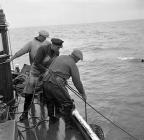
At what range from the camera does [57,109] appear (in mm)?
5898

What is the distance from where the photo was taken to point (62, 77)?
527cm

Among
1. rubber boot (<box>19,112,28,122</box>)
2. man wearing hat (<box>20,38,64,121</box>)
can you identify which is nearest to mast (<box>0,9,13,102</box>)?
man wearing hat (<box>20,38,64,121</box>)

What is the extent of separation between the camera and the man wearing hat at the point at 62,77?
17.0 feet

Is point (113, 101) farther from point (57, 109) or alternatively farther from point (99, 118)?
point (57, 109)

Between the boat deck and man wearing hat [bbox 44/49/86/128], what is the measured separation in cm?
58

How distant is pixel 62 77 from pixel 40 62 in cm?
88

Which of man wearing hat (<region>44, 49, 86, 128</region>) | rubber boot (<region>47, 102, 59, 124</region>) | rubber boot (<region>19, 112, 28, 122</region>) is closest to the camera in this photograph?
man wearing hat (<region>44, 49, 86, 128</region>)

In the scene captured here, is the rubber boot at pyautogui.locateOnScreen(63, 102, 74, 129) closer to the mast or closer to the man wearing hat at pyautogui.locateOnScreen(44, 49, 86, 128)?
the man wearing hat at pyautogui.locateOnScreen(44, 49, 86, 128)

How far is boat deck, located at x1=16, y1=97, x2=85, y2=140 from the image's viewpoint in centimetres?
538

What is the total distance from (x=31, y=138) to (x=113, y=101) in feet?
31.0

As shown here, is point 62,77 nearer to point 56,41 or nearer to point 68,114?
point 56,41

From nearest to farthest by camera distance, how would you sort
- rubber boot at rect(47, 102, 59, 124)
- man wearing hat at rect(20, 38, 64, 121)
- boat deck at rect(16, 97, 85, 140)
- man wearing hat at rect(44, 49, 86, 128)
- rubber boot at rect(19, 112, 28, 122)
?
man wearing hat at rect(44, 49, 86, 128), boat deck at rect(16, 97, 85, 140), man wearing hat at rect(20, 38, 64, 121), rubber boot at rect(47, 102, 59, 124), rubber boot at rect(19, 112, 28, 122)

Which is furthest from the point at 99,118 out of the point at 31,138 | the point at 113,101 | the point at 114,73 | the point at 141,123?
the point at 114,73

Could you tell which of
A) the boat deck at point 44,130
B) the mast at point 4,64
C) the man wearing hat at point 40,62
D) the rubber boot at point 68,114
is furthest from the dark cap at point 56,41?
the boat deck at point 44,130
